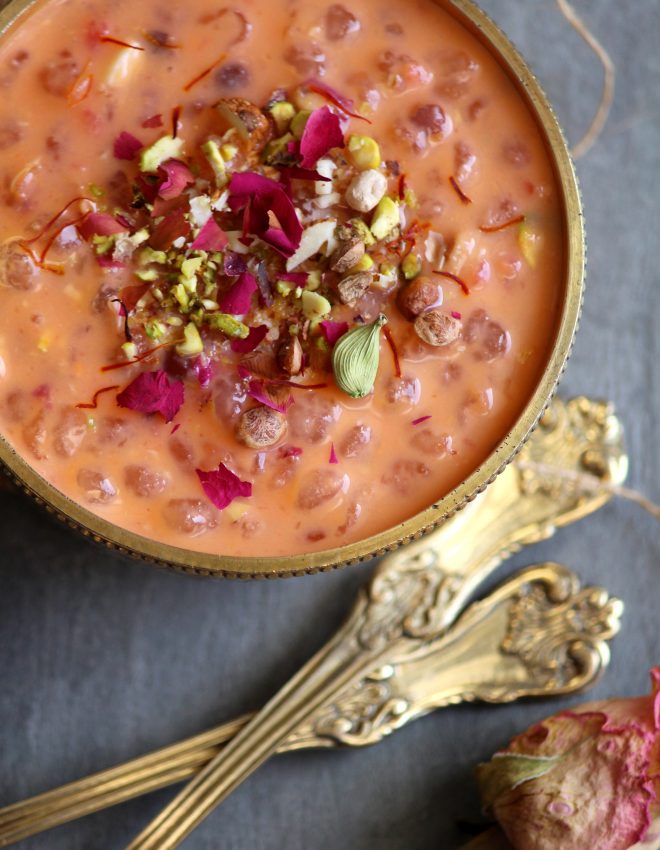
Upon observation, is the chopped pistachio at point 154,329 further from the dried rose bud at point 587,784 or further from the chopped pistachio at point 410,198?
the dried rose bud at point 587,784

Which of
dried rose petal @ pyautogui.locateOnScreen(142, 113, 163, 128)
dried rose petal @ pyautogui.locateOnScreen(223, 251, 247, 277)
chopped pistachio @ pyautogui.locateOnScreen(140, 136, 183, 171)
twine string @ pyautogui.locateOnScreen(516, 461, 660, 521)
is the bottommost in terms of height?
twine string @ pyautogui.locateOnScreen(516, 461, 660, 521)

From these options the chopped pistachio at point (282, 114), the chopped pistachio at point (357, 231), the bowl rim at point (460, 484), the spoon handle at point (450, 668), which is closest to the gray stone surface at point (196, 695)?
the spoon handle at point (450, 668)

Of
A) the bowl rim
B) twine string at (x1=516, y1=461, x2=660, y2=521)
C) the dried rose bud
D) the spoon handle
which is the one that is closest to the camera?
the bowl rim

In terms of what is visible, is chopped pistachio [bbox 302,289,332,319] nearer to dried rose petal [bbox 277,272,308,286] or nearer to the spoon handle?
dried rose petal [bbox 277,272,308,286]

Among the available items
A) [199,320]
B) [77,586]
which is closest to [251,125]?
[199,320]

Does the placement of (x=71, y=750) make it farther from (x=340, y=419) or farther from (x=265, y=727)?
(x=340, y=419)

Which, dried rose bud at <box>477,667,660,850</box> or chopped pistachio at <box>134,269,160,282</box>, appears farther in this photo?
dried rose bud at <box>477,667,660,850</box>

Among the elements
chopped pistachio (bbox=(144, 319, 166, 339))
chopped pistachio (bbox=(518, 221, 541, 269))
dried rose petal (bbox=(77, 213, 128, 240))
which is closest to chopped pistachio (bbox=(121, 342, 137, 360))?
chopped pistachio (bbox=(144, 319, 166, 339))

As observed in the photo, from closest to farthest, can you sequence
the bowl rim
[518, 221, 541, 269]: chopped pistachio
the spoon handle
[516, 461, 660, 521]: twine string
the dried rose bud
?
the bowl rim < [518, 221, 541, 269]: chopped pistachio < the dried rose bud < the spoon handle < [516, 461, 660, 521]: twine string
